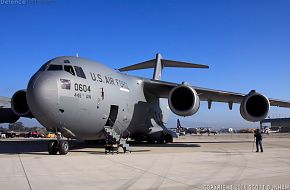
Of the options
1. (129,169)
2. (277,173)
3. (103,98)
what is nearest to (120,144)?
(103,98)

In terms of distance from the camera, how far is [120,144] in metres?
14.9

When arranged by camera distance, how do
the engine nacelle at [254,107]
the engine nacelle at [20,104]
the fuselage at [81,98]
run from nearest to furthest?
the fuselage at [81,98], the engine nacelle at [20,104], the engine nacelle at [254,107]

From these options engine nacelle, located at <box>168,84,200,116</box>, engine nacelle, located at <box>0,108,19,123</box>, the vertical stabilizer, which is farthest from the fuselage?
engine nacelle, located at <box>0,108,19,123</box>

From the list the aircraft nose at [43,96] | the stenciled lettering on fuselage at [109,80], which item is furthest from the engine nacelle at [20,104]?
the aircraft nose at [43,96]

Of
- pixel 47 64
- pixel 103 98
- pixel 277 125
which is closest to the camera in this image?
pixel 47 64

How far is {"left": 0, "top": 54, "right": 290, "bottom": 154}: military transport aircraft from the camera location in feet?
42.5

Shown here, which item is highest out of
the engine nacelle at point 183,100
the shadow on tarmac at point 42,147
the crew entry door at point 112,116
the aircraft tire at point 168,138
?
the engine nacelle at point 183,100

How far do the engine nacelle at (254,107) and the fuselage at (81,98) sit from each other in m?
5.79

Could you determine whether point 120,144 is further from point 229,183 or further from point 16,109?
point 229,183

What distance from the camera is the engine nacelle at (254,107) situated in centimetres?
1866

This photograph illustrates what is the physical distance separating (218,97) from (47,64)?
1188cm

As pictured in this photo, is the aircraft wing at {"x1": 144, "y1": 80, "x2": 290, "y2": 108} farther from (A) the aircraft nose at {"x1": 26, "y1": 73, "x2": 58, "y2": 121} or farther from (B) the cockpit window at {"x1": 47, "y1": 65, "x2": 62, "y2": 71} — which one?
(A) the aircraft nose at {"x1": 26, "y1": 73, "x2": 58, "y2": 121}

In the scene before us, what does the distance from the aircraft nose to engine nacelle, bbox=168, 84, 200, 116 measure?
272 inches

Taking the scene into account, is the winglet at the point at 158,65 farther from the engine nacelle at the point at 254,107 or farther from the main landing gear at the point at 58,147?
the main landing gear at the point at 58,147
